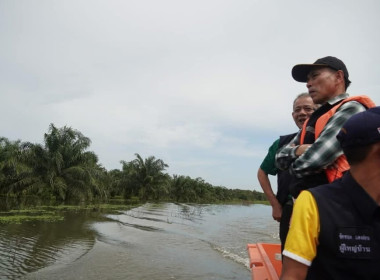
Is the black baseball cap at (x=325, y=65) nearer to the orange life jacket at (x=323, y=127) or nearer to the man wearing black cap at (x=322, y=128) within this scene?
the man wearing black cap at (x=322, y=128)

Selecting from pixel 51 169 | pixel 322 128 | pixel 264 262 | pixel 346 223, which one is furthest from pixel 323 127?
pixel 51 169

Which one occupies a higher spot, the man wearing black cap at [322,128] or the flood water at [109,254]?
the man wearing black cap at [322,128]

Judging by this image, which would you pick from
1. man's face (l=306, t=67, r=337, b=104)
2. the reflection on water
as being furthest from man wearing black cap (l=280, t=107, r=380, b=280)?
the reflection on water

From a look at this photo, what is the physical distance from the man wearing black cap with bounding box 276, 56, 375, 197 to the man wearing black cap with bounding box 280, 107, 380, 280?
42cm

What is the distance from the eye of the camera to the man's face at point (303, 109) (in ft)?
9.03

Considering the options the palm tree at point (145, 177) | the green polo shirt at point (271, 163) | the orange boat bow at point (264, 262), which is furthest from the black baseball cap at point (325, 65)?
the palm tree at point (145, 177)

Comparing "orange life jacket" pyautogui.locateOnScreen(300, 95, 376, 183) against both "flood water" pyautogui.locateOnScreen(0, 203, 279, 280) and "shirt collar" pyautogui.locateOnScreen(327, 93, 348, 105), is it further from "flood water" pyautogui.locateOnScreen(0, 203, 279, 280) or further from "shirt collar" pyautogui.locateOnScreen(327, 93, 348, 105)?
"flood water" pyautogui.locateOnScreen(0, 203, 279, 280)

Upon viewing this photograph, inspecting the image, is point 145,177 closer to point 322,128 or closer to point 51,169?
point 51,169

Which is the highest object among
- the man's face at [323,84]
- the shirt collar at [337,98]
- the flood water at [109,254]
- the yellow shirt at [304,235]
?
the man's face at [323,84]

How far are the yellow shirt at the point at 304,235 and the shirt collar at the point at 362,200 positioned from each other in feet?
0.50

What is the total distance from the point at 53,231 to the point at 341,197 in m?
12.0

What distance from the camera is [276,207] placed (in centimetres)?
238

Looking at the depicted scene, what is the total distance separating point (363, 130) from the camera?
1086mm

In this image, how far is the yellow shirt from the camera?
1.05 m
